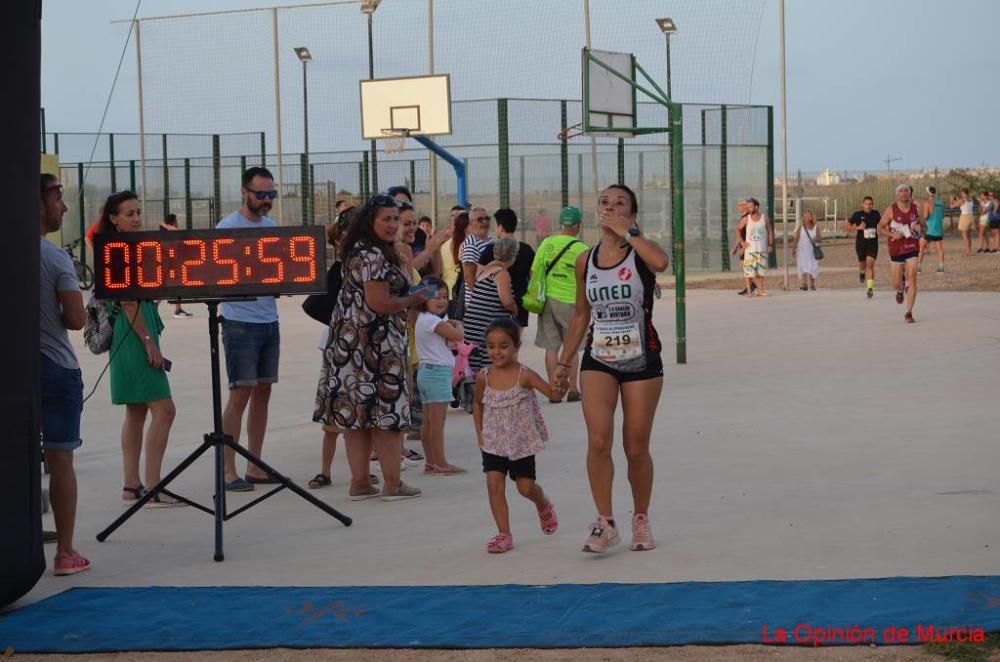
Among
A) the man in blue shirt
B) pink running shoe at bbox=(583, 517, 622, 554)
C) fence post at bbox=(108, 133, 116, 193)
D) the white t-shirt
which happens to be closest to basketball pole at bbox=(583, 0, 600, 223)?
fence post at bbox=(108, 133, 116, 193)

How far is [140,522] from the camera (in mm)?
8062

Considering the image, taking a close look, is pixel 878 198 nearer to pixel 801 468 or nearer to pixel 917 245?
pixel 917 245

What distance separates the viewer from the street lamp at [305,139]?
121 ft

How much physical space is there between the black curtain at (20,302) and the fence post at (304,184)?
103 feet

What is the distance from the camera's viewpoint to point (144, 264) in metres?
7.05

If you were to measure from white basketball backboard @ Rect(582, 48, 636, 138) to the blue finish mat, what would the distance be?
11079 millimetres

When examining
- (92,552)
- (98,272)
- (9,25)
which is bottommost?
(92,552)

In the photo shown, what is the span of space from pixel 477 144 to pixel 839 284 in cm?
985

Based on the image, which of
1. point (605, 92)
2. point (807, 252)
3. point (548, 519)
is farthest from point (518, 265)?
point (807, 252)

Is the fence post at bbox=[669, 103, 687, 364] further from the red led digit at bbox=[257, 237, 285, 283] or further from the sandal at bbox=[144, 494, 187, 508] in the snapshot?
the red led digit at bbox=[257, 237, 285, 283]

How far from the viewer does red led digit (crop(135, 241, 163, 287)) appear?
7047 mm

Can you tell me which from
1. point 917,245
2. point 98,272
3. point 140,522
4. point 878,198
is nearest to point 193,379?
point 140,522

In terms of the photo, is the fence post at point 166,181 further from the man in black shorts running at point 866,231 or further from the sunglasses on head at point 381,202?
the sunglasses on head at point 381,202

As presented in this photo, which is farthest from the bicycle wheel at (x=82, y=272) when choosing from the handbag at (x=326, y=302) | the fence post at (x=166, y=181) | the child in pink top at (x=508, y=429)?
the fence post at (x=166, y=181)
